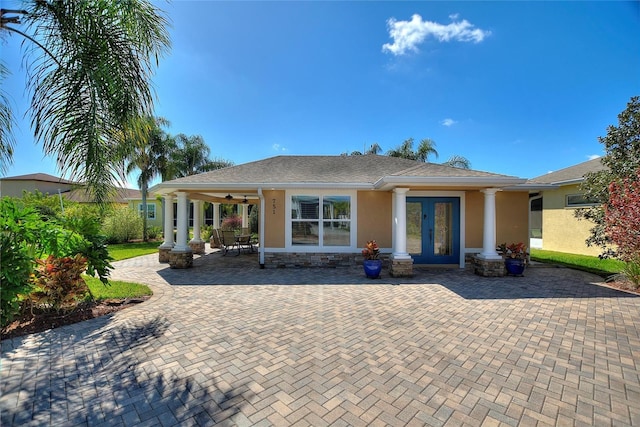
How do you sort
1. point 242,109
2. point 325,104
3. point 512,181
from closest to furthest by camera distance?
1. point 512,181
2. point 242,109
3. point 325,104

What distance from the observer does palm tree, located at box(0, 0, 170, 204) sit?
384 centimetres

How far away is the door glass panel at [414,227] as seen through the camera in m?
10.0

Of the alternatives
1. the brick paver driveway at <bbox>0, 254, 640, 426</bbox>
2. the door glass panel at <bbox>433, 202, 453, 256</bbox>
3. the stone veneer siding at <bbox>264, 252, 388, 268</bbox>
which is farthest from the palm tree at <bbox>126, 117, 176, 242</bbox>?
the door glass panel at <bbox>433, 202, 453, 256</bbox>

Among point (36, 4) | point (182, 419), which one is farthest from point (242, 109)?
point (182, 419)

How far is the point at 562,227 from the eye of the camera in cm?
1412

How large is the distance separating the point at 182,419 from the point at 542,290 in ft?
26.9

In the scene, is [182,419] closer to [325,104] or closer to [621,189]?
[621,189]

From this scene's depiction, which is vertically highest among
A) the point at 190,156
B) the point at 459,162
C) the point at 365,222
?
the point at 190,156

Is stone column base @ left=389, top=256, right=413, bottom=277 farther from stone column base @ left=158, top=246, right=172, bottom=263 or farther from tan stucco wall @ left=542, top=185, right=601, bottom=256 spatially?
tan stucco wall @ left=542, top=185, right=601, bottom=256

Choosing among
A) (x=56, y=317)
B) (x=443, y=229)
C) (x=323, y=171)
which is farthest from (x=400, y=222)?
(x=56, y=317)

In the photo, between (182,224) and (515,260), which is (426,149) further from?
(182,224)

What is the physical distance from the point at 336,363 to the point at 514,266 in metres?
7.69

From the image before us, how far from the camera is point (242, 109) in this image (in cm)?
1324

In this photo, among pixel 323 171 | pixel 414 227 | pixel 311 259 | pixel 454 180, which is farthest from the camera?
pixel 323 171
